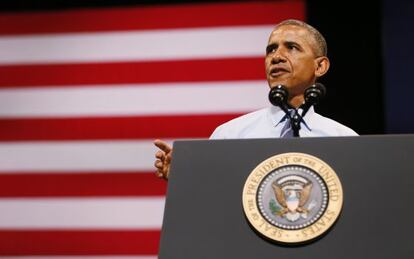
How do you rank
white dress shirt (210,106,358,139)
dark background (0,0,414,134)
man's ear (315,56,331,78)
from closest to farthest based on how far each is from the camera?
white dress shirt (210,106,358,139)
man's ear (315,56,331,78)
dark background (0,0,414,134)

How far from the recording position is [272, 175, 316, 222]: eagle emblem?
1.04 metres

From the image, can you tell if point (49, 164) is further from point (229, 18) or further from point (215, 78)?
point (229, 18)

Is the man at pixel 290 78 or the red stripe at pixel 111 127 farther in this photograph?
the red stripe at pixel 111 127

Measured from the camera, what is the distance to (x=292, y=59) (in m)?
1.66

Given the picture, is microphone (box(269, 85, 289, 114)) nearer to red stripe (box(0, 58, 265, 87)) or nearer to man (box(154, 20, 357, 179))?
man (box(154, 20, 357, 179))

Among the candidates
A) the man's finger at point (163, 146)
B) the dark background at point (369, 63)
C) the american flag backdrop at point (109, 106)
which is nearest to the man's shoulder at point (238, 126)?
the man's finger at point (163, 146)

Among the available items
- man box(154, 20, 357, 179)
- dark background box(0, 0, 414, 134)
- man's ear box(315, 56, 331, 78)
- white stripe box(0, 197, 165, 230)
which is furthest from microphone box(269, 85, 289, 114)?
white stripe box(0, 197, 165, 230)

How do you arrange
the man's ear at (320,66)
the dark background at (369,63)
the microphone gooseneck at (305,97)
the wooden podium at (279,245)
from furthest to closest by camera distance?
the dark background at (369,63)
the man's ear at (320,66)
the microphone gooseneck at (305,97)
the wooden podium at (279,245)

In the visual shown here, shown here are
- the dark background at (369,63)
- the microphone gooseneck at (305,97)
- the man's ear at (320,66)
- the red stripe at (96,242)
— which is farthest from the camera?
the red stripe at (96,242)

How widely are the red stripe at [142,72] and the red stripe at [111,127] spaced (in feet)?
0.57

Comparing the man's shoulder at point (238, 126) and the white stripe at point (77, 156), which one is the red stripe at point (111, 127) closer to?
the white stripe at point (77, 156)

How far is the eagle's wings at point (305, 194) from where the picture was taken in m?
1.05

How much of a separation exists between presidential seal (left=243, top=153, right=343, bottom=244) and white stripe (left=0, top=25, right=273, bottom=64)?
1787 mm

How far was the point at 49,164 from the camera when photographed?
287 cm
